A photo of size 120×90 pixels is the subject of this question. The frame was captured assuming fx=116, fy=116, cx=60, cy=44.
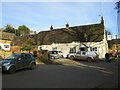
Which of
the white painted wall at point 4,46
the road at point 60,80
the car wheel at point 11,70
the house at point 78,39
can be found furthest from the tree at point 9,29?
the road at point 60,80

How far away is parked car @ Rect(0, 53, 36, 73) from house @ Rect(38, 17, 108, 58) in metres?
15.5

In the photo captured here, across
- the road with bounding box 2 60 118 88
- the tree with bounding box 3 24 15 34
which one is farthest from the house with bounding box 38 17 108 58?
the tree with bounding box 3 24 15 34

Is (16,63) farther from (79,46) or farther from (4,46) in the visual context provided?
(4,46)

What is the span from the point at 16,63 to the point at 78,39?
17928 millimetres

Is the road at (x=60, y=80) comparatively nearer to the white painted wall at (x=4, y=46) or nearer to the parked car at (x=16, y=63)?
the parked car at (x=16, y=63)

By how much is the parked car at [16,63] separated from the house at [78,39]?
15.5m

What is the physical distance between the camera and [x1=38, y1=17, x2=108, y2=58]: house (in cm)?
2377

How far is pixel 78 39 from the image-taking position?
2562cm

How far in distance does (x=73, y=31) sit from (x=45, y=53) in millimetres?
12133

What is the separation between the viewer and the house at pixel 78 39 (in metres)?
23.8

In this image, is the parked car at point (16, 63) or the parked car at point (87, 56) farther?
the parked car at point (87, 56)

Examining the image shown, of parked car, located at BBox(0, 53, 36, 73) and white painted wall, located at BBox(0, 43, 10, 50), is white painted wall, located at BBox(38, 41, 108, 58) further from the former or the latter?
parked car, located at BBox(0, 53, 36, 73)

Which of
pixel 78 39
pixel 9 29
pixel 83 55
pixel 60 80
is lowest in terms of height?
pixel 60 80

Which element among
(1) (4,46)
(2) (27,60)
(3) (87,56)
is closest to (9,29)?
(1) (4,46)
